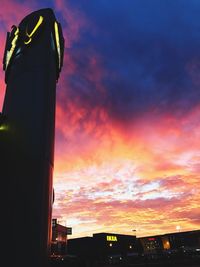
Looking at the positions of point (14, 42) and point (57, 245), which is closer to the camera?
point (14, 42)

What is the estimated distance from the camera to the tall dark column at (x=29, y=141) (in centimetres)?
1262

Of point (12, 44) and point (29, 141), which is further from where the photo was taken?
point (12, 44)

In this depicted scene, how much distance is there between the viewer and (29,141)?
1490 centimetres

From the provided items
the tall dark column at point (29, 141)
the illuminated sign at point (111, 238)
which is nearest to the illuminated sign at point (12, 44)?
the tall dark column at point (29, 141)

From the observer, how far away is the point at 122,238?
470ft

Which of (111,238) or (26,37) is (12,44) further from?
Answer: (111,238)

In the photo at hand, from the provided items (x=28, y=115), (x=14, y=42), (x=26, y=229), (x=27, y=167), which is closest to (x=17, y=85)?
(x=28, y=115)

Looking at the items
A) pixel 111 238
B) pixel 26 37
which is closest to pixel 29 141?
pixel 26 37

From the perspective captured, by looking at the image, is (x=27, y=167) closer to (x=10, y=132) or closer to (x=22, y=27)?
(x=10, y=132)

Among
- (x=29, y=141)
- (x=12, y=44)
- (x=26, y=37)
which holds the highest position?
(x=12, y=44)

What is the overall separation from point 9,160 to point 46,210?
3.73m

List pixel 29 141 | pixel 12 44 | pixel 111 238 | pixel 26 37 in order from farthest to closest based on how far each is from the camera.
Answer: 1. pixel 111 238
2. pixel 12 44
3. pixel 26 37
4. pixel 29 141

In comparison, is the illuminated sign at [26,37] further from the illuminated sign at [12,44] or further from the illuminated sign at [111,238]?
the illuminated sign at [111,238]

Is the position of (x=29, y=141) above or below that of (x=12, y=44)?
below
